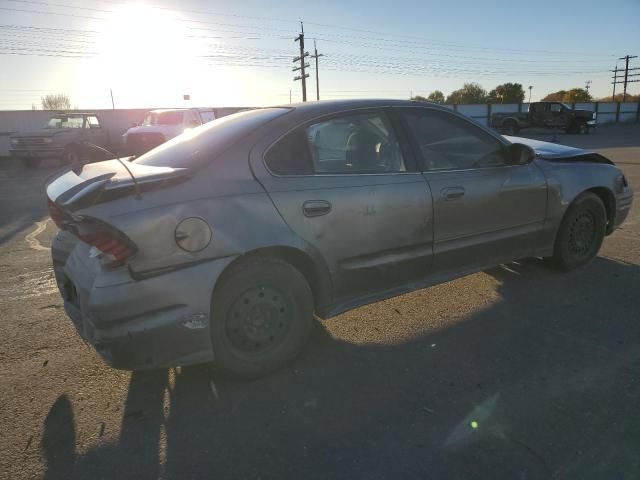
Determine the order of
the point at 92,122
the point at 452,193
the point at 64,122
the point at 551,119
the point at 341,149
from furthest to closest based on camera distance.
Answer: the point at 551,119 → the point at 92,122 → the point at 64,122 → the point at 452,193 → the point at 341,149

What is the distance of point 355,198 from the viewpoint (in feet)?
9.96

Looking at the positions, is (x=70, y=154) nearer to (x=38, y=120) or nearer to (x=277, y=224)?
(x=38, y=120)

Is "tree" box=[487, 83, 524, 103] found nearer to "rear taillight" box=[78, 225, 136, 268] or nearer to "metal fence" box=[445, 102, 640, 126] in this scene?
"metal fence" box=[445, 102, 640, 126]

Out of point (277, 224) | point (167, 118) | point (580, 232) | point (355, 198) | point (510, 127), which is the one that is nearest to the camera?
point (277, 224)

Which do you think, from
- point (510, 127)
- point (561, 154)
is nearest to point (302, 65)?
point (510, 127)

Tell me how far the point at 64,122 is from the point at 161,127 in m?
4.48

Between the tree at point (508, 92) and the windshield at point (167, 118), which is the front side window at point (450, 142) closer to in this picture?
the windshield at point (167, 118)

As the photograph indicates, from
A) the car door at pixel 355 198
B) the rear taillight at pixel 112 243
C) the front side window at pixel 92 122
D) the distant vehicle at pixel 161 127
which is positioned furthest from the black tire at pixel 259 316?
the front side window at pixel 92 122

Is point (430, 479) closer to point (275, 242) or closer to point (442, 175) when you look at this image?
point (275, 242)

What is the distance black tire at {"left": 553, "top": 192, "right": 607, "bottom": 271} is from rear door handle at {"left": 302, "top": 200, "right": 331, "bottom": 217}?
8.27ft

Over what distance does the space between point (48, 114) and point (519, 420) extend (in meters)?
29.0

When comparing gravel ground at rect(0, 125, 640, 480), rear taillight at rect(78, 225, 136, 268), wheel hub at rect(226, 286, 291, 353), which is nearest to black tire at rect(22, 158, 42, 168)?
gravel ground at rect(0, 125, 640, 480)

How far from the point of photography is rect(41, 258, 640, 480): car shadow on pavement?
2.15 metres

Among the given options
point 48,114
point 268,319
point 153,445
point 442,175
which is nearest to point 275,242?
point 268,319
